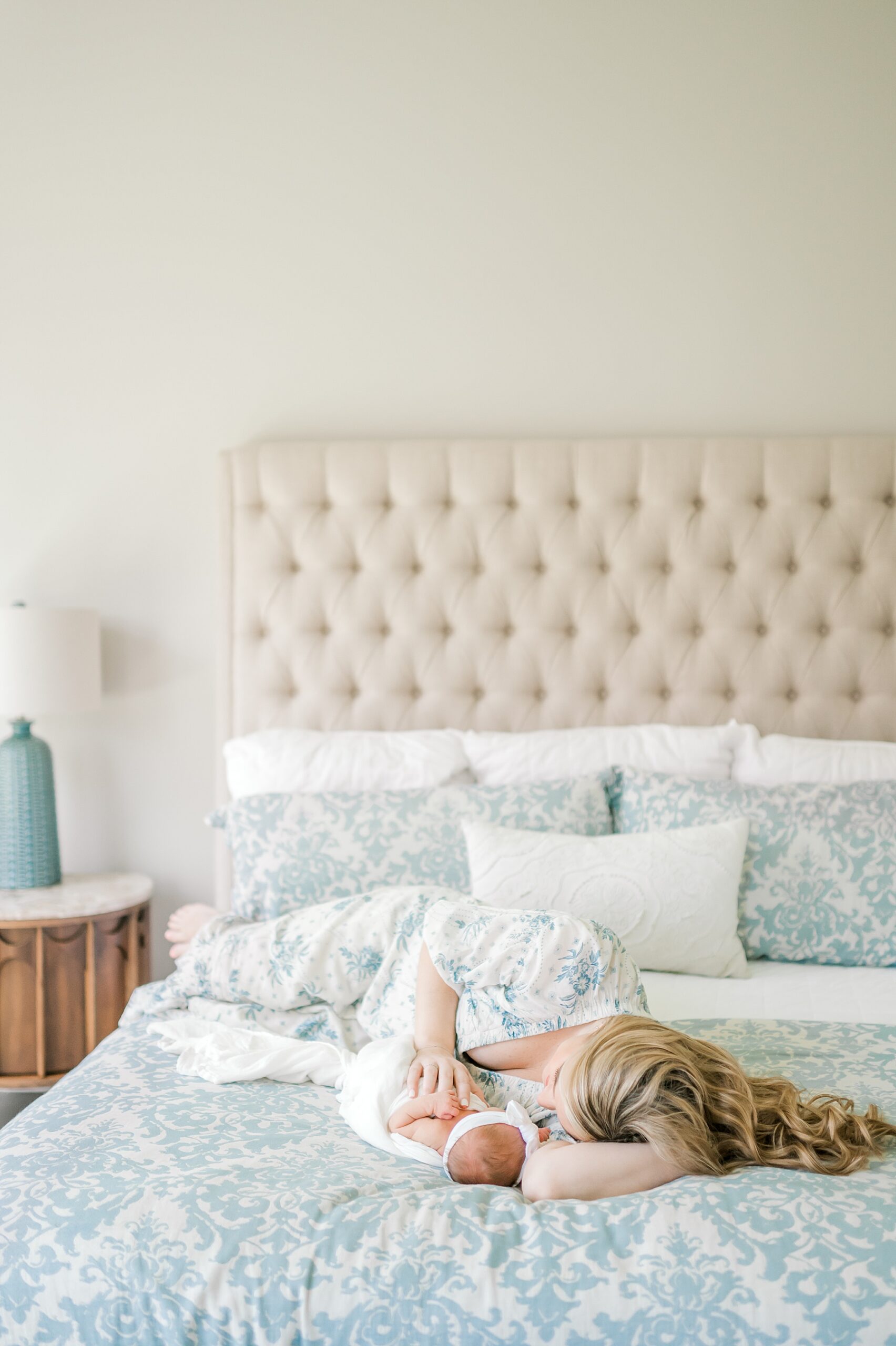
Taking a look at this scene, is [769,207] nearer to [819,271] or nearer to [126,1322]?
[819,271]

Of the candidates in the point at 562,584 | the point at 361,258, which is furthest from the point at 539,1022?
the point at 361,258

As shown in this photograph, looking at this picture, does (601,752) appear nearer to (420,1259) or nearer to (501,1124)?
(501,1124)

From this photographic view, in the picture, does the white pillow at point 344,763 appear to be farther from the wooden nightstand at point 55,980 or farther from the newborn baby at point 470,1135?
the newborn baby at point 470,1135

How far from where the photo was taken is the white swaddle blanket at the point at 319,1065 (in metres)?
1.31

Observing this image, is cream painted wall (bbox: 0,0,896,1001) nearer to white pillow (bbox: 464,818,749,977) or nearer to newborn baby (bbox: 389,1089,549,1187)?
white pillow (bbox: 464,818,749,977)

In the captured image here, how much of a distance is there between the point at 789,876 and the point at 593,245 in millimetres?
1647

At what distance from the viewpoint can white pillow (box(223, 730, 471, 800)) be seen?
2.33 metres

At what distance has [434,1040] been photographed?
1460mm

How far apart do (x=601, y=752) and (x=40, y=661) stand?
4.39 ft

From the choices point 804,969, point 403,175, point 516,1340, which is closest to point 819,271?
point 403,175

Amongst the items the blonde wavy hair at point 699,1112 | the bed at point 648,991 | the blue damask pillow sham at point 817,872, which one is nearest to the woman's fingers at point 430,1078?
the bed at point 648,991

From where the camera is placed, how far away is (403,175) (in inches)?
103

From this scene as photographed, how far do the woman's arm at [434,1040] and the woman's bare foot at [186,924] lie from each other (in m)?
0.77

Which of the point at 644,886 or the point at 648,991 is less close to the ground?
the point at 644,886
